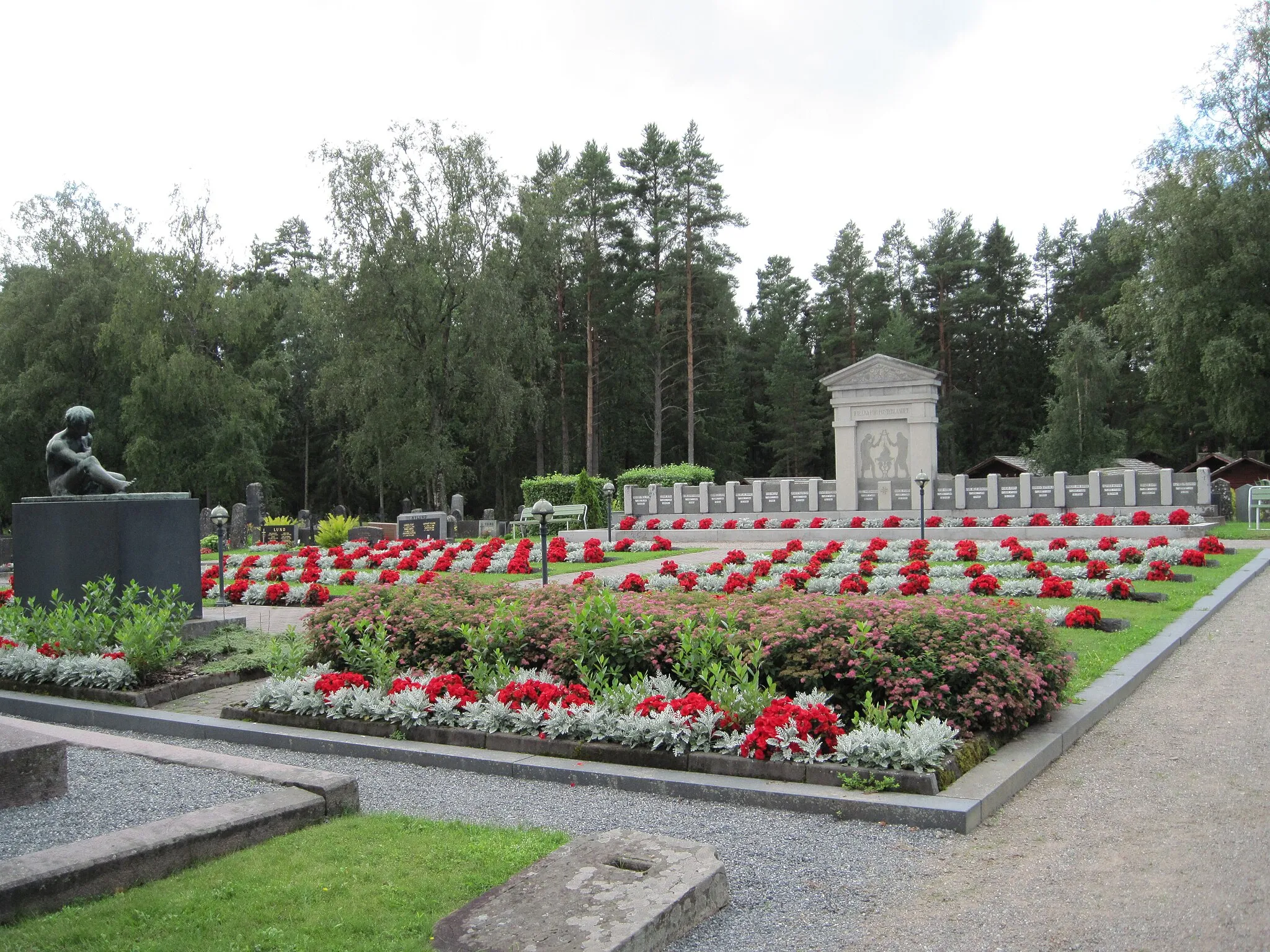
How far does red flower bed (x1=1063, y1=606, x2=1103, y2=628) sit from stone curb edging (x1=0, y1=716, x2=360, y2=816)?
281 inches

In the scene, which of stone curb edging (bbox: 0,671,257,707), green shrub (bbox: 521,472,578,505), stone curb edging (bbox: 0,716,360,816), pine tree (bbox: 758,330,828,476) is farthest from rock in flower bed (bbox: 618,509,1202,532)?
pine tree (bbox: 758,330,828,476)

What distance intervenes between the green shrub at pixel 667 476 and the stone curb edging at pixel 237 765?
24.4 meters

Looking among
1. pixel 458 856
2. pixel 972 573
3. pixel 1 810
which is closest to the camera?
pixel 458 856

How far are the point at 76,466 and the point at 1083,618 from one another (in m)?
9.87

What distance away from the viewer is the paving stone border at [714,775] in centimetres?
478

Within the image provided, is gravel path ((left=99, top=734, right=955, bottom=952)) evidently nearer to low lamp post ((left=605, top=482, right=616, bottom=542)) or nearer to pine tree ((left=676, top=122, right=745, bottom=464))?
low lamp post ((left=605, top=482, right=616, bottom=542))

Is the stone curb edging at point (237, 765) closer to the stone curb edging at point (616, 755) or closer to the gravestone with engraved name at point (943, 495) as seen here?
the stone curb edging at point (616, 755)

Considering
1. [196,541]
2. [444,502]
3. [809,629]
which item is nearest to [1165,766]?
[809,629]

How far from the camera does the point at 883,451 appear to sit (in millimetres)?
28266

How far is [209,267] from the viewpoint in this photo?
38.4m

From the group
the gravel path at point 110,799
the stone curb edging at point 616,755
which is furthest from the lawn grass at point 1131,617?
the gravel path at point 110,799

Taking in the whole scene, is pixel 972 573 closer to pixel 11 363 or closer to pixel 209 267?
pixel 209 267

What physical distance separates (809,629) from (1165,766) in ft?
6.90

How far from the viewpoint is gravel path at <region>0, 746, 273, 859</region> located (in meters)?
4.40
